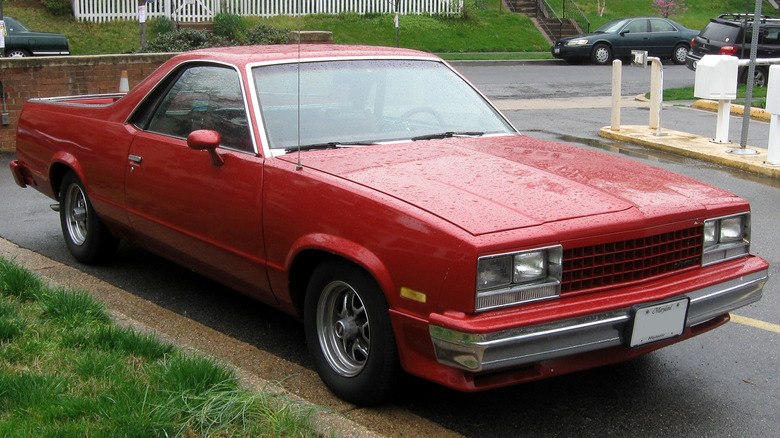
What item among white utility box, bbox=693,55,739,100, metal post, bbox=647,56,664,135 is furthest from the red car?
metal post, bbox=647,56,664,135

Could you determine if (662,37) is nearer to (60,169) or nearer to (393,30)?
(393,30)

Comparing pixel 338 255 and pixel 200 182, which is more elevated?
pixel 200 182

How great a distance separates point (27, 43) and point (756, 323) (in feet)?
68.8

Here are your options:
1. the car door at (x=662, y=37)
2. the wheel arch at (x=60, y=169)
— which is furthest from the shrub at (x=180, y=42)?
the car door at (x=662, y=37)

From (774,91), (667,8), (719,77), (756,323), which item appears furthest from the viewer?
(667,8)

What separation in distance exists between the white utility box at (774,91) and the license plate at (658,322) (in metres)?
6.56

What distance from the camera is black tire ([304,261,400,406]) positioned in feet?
12.1

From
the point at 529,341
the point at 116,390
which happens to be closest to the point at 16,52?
the point at 116,390

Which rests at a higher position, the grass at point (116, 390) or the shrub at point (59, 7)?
the shrub at point (59, 7)

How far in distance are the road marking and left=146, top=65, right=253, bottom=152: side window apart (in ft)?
9.97

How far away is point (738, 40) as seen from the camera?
19797mm

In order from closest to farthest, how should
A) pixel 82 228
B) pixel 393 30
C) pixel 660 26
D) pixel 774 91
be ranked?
1. pixel 82 228
2. pixel 774 91
3. pixel 660 26
4. pixel 393 30

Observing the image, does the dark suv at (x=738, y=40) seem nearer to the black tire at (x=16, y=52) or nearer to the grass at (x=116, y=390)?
the black tire at (x=16, y=52)

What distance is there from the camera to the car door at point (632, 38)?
2653 centimetres
